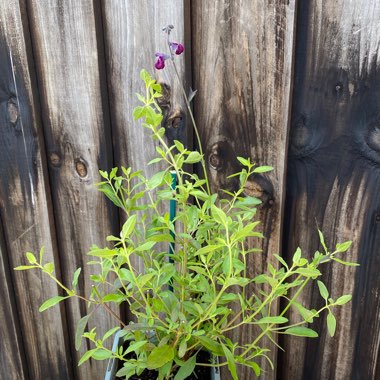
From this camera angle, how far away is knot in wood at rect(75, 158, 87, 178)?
1.26 metres

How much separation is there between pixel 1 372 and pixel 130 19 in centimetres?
124

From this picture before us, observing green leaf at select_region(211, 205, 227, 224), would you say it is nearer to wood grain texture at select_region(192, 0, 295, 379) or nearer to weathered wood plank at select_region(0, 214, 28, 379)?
wood grain texture at select_region(192, 0, 295, 379)

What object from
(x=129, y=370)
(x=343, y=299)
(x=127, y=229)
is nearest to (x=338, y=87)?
(x=343, y=299)

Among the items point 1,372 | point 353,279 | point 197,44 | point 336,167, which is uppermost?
point 197,44

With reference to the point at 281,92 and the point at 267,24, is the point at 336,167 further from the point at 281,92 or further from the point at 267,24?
the point at 267,24

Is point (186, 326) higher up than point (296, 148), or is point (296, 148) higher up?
point (296, 148)

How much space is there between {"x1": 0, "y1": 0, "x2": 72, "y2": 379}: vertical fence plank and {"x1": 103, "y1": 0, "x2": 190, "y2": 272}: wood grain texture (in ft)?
0.74

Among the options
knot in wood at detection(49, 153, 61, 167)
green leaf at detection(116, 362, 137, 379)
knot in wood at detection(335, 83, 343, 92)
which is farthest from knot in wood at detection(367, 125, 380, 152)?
knot in wood at detection(49, 153, 61, 167)

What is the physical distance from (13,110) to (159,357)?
2.65 ft

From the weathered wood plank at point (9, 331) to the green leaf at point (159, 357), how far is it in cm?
80

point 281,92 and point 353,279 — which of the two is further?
point 353,279

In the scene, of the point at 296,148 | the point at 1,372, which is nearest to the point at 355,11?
the point at 296,148

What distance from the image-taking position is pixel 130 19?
3.64 ft

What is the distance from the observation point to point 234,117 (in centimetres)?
112
